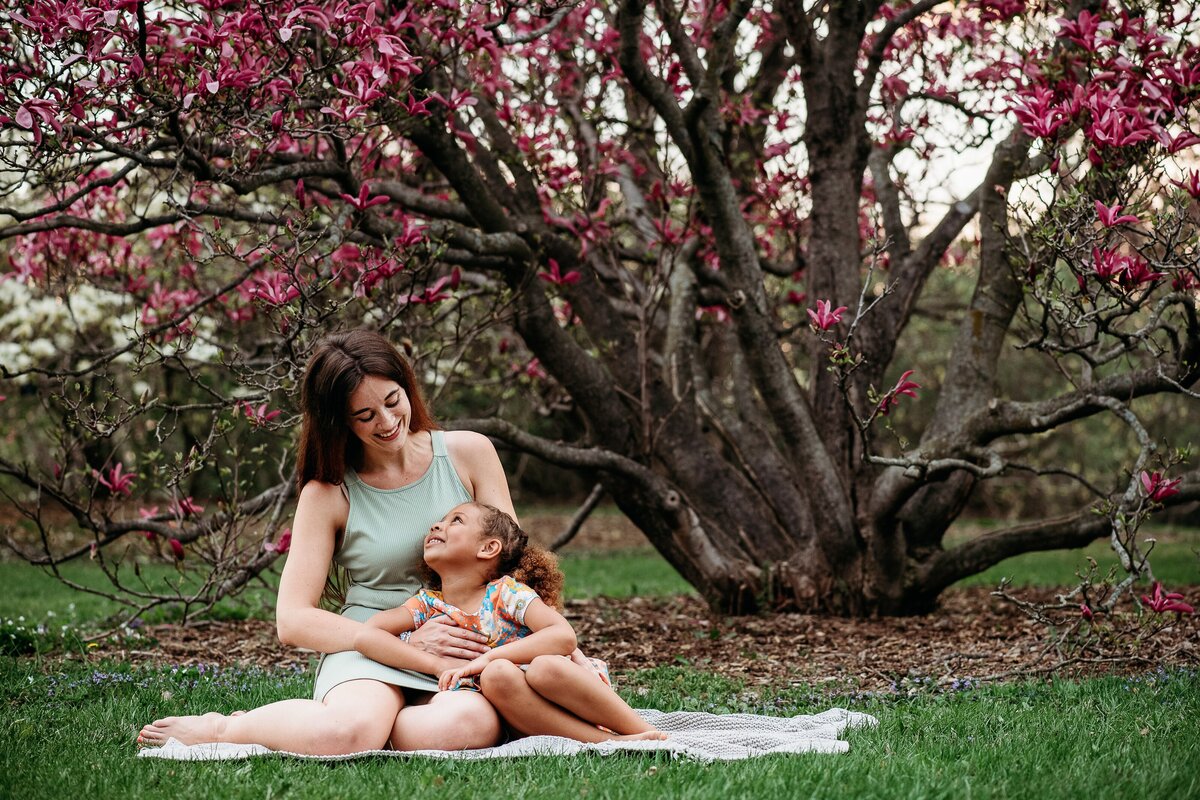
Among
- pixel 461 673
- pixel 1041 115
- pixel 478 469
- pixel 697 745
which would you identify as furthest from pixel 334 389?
pixel 1041 115

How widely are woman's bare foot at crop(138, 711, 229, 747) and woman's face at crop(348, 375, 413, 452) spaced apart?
3.28 ft

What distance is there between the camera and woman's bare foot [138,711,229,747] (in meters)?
3.38

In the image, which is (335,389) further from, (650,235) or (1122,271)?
(650,235)

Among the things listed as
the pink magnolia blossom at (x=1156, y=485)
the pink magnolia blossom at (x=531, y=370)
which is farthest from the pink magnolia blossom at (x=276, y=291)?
the pink magnolia blossom at (x=1156, y=485)

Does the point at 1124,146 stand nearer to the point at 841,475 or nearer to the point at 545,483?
the point at 841,475

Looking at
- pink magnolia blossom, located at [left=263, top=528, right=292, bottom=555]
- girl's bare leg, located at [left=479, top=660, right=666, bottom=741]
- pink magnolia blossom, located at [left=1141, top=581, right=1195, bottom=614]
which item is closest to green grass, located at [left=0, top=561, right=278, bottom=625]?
pink magnolia blossom, located at [left=263, top=528, right=292, bottom=555]

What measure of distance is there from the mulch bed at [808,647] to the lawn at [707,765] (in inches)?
9.8

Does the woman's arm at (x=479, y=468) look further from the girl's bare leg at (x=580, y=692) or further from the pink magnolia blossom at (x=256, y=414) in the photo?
the pink magnolia blossom at (x=256, y=414)

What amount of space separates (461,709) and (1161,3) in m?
4.27

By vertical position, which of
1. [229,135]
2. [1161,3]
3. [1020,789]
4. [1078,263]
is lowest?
[1020,789]

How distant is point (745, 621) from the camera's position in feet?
20.7

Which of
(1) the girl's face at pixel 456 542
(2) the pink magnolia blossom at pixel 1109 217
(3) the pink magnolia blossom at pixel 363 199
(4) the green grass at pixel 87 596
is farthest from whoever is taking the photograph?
(4) the green grass at pixel 87 596

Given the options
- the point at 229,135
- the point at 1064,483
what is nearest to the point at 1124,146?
the point at 229,135

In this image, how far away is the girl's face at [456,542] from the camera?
3512 mm
